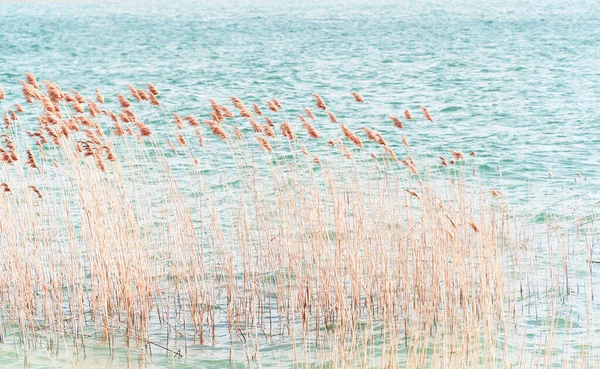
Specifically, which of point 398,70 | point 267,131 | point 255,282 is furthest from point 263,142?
point 398,70

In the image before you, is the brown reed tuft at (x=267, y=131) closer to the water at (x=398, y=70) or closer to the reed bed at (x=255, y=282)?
the reed bed at (x=255, y=282)

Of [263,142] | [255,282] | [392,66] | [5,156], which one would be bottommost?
[255,282]

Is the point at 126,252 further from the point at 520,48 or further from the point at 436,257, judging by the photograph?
the point at 520,48

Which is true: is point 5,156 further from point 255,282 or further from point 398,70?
point 398,70

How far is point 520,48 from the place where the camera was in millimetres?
35219

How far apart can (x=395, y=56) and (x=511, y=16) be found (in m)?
24.3

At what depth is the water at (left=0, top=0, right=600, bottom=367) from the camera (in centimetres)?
1627

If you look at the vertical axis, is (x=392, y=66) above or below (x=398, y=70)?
above

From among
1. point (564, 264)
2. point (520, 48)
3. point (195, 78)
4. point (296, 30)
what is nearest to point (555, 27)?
point (520, 48)

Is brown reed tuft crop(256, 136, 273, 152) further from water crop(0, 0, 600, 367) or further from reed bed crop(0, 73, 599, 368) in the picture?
water crop(0, 0, 600, 367)

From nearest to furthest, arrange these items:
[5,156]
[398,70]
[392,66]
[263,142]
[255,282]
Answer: [5,156] → [263,142] → [255,282] → [398,70] → [392,66]

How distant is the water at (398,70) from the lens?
16.3 m

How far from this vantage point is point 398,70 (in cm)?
2906

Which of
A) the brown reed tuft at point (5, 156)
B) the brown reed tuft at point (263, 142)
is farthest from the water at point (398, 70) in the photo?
the brown reed tuft at point (263, 142)
